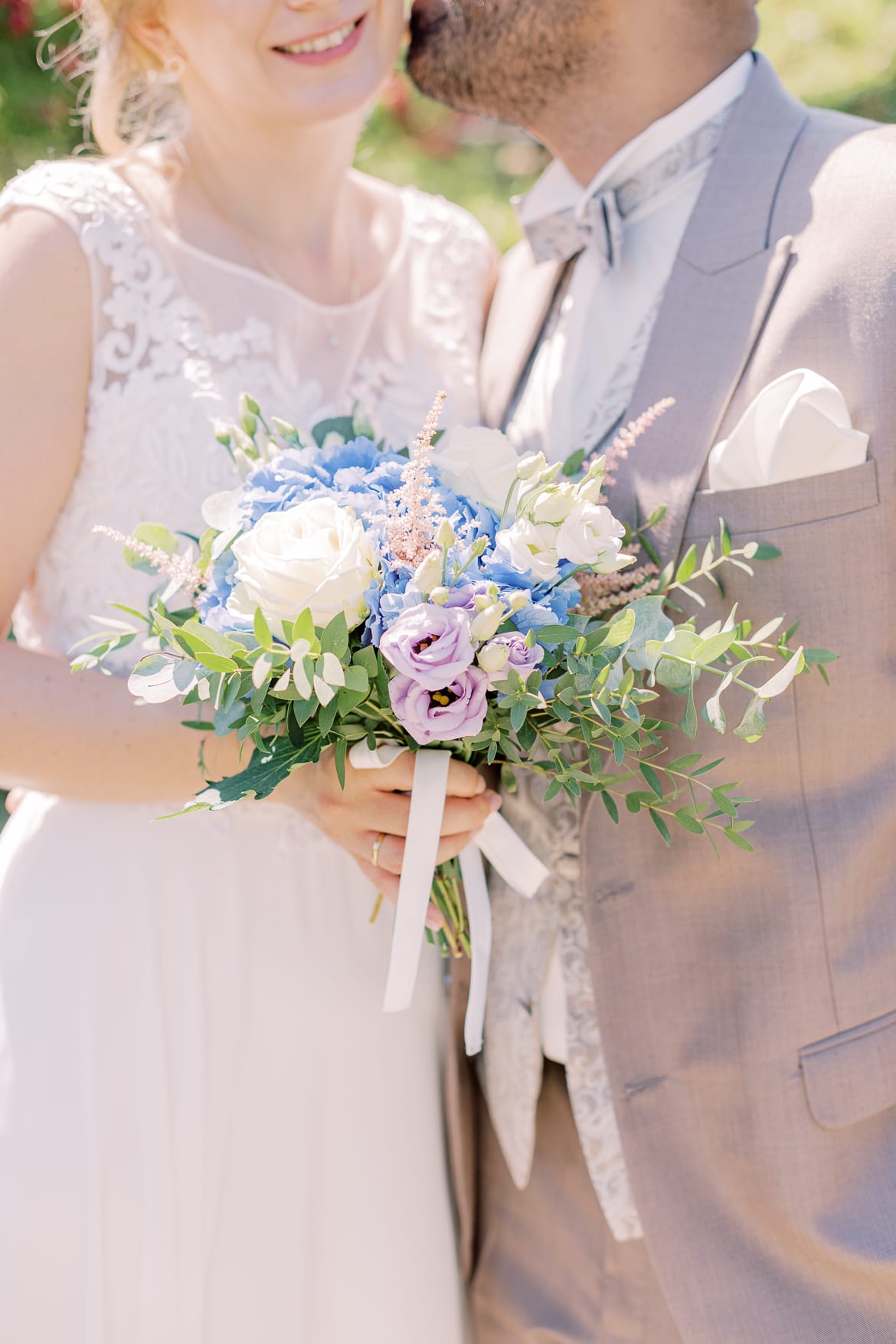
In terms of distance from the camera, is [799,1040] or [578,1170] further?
[578,1170]

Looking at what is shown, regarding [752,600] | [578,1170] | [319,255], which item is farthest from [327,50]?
[578,1170]

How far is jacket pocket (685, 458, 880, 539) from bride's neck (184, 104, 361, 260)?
111cm

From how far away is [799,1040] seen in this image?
6.52 feet

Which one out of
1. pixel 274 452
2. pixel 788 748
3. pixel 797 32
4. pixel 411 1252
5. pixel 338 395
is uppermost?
pixel 797 32

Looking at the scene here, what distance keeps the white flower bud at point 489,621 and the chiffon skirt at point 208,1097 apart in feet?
2.88

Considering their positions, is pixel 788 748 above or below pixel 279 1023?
above

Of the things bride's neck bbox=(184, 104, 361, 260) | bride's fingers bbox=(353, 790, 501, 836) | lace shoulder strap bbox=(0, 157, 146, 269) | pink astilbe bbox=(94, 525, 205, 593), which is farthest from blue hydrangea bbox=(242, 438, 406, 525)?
bride's neck bbox=(184, 104, 361, 260)

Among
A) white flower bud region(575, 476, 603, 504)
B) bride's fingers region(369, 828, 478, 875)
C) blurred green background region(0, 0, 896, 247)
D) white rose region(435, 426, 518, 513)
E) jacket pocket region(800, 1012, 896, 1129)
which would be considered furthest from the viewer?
blurred green background region(0, 0, 896, 247)

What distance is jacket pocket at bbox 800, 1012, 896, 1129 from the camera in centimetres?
197

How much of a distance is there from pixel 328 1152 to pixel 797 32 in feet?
15.4

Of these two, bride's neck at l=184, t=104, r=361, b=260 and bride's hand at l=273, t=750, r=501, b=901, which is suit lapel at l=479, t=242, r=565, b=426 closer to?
bride's neck at l=184, t=104, r=361, b=260

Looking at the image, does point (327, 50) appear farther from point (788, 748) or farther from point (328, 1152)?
point (328, 1152)

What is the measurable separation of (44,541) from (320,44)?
3.44 feet

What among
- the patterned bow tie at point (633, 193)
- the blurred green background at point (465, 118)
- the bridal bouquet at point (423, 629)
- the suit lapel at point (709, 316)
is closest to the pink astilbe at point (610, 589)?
the bridal bouquet at point (423, 629)
